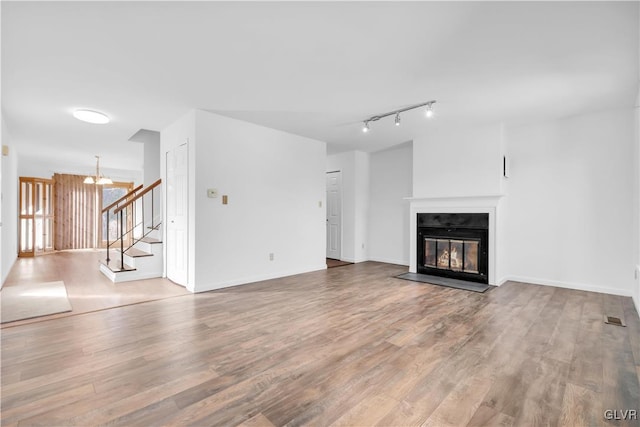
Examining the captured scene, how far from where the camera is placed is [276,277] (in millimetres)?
5094

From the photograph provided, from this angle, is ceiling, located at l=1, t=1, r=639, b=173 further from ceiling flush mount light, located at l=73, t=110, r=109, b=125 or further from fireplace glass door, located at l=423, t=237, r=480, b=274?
fireplace glass door, located at l=423, t=237, r=480, b=274

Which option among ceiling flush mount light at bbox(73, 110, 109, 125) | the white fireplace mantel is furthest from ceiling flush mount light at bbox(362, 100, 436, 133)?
ceiling flush mount light at bbox(73, 110, 109, 125)

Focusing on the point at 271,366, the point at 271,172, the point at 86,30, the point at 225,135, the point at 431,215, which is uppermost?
the point at 86,30

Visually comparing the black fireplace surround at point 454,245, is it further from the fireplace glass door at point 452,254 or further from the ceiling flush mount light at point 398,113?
the ceiling flush mount light at point 398,113

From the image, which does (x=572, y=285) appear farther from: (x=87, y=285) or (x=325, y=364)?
(x=87, y=285)

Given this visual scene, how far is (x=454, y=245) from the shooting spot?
510 centimetres

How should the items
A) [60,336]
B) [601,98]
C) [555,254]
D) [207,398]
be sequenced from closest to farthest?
[207,398] → [60,336] → [601,98] → [555,254]

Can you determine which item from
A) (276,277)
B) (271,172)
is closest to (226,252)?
(276,277)

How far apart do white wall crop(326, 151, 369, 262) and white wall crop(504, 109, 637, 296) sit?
2867 mm

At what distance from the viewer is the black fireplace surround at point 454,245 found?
15.7 ft

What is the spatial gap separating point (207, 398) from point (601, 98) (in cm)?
513

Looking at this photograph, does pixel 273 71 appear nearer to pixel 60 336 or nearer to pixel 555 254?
pixel 60 336

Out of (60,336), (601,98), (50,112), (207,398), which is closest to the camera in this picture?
(207,398)

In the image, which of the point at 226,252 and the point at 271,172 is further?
the point at 271,172
